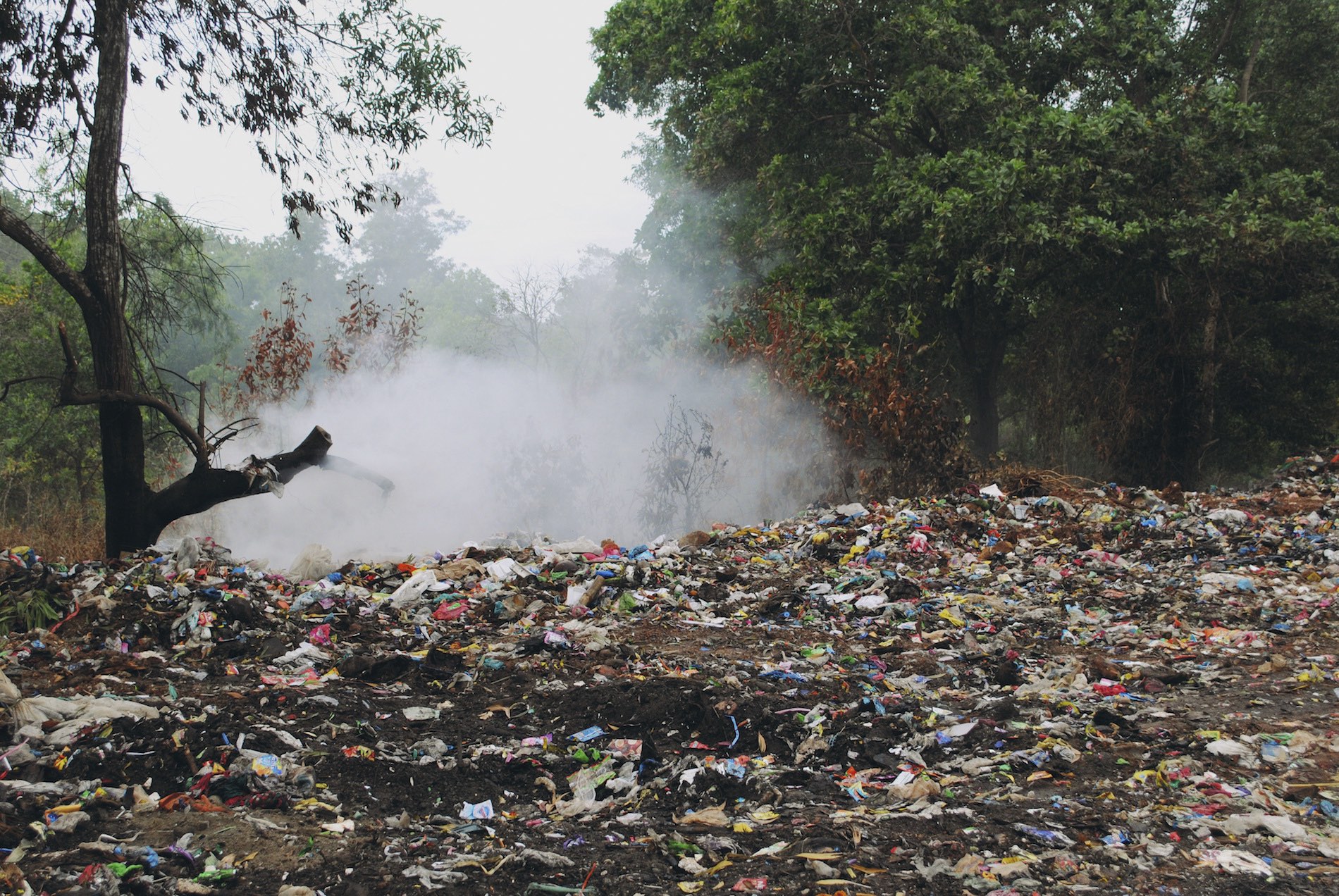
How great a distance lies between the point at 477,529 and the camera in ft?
32.1

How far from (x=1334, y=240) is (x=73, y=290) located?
11.3 metres

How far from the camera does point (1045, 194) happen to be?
360 inches

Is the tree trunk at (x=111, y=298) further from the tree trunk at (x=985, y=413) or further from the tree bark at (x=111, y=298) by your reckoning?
the tree trunk at (x=985, y=413)

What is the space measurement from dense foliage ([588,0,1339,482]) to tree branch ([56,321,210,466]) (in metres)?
5.64

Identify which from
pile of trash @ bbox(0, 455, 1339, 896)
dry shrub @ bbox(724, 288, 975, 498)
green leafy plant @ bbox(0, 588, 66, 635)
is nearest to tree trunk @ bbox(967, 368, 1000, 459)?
dry shrub @ bbox(724, 288, 975, 498)

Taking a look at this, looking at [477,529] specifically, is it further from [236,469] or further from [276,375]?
→ [236,469]

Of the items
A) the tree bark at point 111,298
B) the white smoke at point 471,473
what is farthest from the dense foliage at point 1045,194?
the tree bark at point 111,298

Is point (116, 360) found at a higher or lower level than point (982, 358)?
lower

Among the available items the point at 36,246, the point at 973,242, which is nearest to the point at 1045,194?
the point at 973,242

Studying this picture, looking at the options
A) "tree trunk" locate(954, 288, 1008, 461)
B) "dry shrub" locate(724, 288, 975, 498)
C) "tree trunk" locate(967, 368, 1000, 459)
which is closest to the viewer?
"dry shrub" locate(724, 288, 975, 498)

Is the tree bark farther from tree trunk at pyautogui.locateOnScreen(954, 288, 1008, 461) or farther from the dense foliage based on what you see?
tree trunk at pyautogui.locateOnScreen(954, 288, 1008, 461)

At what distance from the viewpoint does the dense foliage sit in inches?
365

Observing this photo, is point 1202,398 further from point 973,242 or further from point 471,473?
point 471,473

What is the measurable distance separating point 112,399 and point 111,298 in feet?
2.44
